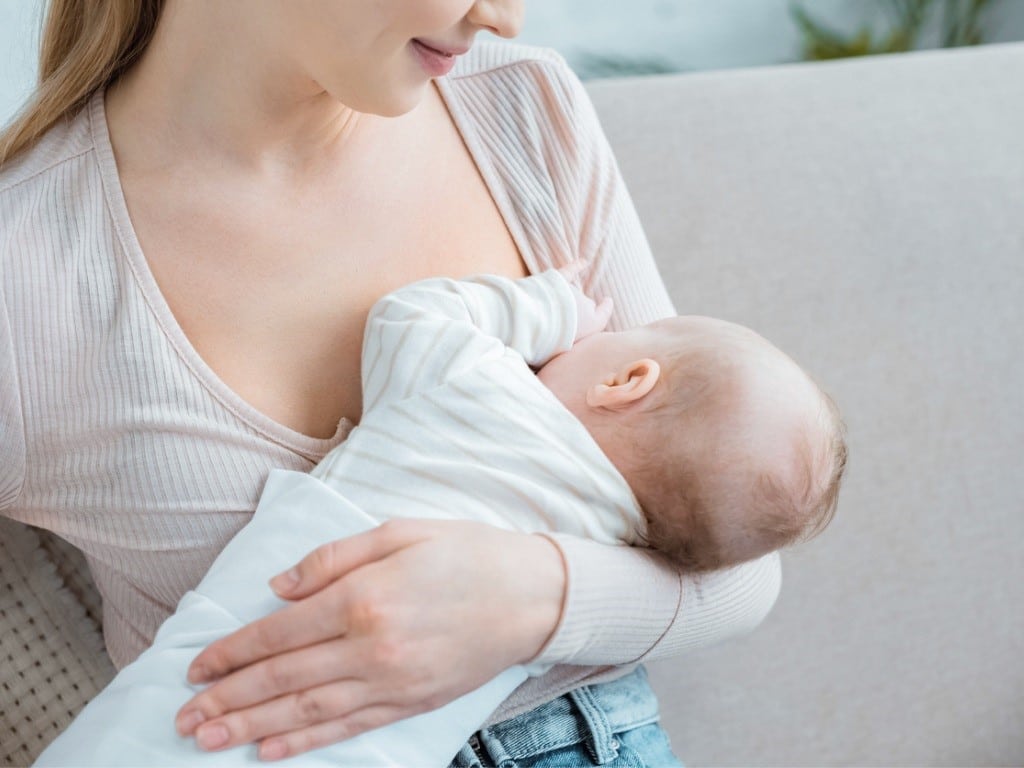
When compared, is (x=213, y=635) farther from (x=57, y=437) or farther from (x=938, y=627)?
(x=938, y=627)

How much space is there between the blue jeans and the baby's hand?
15.9 inches

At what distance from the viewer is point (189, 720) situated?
0.95 metres

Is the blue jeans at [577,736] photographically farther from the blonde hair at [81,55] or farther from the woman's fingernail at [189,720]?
the blonde hair at [81,55]

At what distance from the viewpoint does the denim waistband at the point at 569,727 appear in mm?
1193

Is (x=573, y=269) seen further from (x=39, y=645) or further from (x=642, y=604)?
(x=39, y=645)

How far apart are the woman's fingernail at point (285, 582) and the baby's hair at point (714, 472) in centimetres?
37

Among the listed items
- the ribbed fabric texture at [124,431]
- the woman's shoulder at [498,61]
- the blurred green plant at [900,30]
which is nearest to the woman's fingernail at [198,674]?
the ribbed fabric texture at [124,431]

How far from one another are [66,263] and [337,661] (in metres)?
0.50

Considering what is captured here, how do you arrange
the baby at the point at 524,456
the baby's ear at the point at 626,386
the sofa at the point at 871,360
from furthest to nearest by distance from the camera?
the sofa at the point at 871,360, the baby's ear at the point at 626,386, the baby at the point at 524,456

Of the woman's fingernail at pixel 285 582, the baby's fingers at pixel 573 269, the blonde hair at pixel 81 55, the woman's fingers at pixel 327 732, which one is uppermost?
the blonde hair at pixel 81 55

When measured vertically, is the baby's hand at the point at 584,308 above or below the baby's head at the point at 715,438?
above

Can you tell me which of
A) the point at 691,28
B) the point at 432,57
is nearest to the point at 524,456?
the point at 432,57

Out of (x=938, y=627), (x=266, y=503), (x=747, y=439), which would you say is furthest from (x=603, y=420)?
(x=938, y=627)

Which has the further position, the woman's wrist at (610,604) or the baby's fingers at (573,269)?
the baby's fingers at (573,269)
